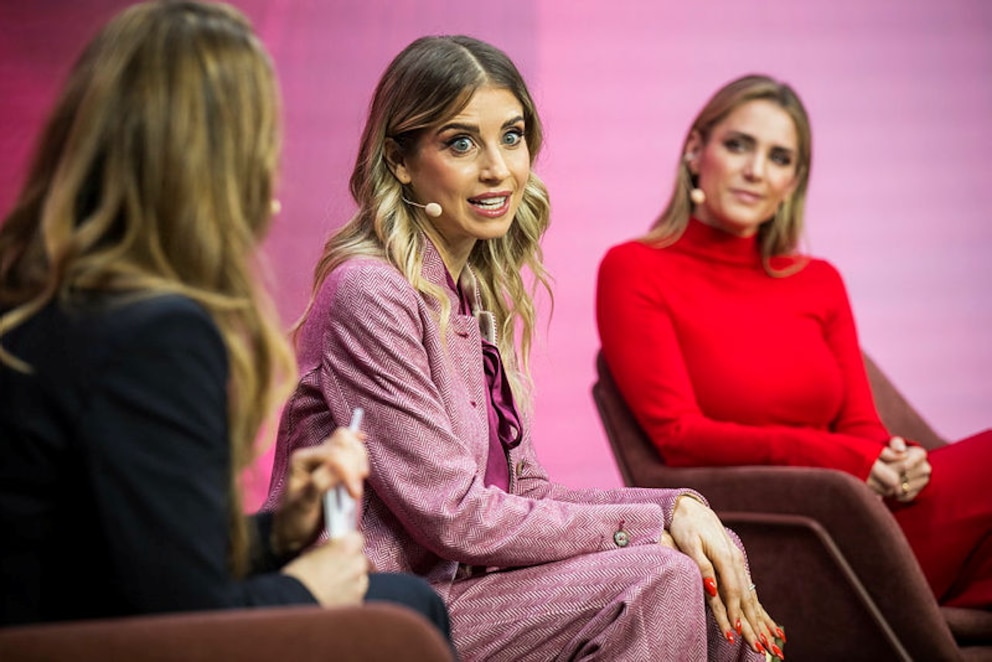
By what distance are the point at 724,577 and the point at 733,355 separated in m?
1.10

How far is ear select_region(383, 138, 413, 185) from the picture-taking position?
7.91 feet

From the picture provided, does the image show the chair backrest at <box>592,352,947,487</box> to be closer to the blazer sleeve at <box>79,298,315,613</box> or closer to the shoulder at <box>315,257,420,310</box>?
the shoulder at <box>315,257,420,310</box>

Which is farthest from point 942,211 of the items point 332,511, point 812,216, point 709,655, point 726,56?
point 332,511

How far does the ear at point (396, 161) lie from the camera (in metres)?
2.41

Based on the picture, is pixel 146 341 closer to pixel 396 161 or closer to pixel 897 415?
pixel 396 161

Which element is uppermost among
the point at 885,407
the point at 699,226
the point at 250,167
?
the point at 250,167

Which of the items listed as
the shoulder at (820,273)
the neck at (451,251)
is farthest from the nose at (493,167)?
the shoulder at (820,273)

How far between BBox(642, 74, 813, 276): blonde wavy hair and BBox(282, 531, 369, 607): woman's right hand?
6.70 feet

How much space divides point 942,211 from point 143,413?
4312 mm

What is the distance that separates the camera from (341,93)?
4387mm

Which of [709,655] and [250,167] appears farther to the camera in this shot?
[709,655]

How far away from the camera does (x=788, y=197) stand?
3502mm

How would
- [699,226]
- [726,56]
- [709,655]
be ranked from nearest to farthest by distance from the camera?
[709,655]
[699,226]
[726,56]

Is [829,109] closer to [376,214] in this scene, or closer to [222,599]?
[376,214]
